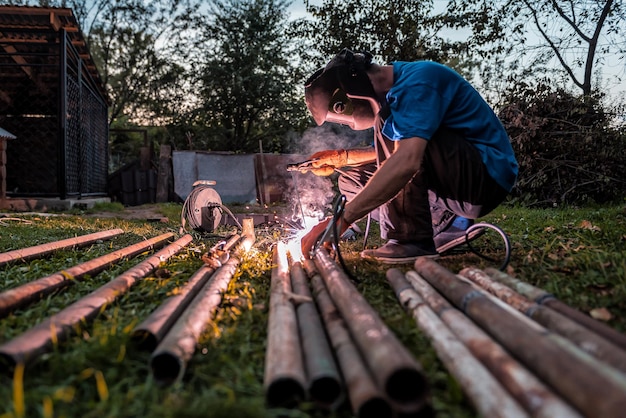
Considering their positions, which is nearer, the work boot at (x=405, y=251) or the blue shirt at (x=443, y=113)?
the blue shirt at (x=443, y=113)

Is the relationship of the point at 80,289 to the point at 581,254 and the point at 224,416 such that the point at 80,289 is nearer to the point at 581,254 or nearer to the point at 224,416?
the point at 224,416

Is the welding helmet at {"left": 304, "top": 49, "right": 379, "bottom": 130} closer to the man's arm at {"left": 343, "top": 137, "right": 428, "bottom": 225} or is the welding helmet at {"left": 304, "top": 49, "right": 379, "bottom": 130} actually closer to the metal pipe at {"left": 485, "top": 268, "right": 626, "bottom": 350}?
the man's arm at {"left": 343, "top": 137, "right": 428, "bottom": 225}

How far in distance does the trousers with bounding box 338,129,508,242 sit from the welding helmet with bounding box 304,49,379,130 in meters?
0.33

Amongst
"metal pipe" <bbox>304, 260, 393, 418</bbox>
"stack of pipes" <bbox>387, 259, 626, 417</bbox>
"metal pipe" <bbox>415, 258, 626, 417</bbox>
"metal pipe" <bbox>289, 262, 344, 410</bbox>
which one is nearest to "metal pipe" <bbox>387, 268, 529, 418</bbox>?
"stack of pipes" <bbox>387, 259, 626, 417</bbox>

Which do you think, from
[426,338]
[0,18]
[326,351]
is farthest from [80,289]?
[0,18]

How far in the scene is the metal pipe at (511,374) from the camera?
974mm

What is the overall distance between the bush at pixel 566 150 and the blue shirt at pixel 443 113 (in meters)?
6.31

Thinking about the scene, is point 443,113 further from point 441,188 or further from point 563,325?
point 563,325

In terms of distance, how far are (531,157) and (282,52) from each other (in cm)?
1084

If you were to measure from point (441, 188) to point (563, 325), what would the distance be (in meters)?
1.67

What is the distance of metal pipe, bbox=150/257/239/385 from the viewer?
1.33 meters

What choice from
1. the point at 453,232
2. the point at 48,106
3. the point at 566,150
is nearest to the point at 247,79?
the point at 48,106

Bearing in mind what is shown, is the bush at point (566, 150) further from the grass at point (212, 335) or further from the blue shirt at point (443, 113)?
the blue shirt at point (443, 113)

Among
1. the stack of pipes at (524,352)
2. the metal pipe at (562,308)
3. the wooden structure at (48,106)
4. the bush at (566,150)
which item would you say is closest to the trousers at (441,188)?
the metal pipe at (562,308)
